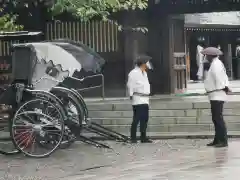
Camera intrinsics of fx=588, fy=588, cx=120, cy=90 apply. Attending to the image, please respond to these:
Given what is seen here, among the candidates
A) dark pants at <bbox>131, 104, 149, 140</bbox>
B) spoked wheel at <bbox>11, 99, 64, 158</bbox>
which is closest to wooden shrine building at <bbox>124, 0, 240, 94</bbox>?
dark pants at <bbox>131, 104, 149, 140</bbox>

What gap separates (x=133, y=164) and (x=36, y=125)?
2.03 metres

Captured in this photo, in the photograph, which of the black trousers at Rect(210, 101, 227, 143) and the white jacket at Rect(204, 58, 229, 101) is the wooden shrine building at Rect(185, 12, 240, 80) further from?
the black trousers at Rect(210, 101, 227, 143)

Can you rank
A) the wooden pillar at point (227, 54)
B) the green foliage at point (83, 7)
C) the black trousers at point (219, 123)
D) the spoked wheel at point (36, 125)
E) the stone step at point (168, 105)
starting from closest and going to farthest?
1. the green foliage at point (83, 7)
2. the spoked wheel at point (36, 125)
3. the black trousers at point (219, 123)
4. the stone step at point (168, 105)
5. the wooden pillar at point (227, 54)

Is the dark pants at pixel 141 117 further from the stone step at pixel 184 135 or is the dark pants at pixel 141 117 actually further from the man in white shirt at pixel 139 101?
the stone step at pixel 184 135

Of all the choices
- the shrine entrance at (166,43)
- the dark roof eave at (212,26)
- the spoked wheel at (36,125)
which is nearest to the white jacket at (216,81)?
the spoked wheel at (36,125)

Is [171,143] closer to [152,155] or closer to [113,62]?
[152,155]

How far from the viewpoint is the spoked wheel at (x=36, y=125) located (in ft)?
34.5

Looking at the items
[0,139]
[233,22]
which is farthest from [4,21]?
[233,22]

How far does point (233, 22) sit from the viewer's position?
104 ft

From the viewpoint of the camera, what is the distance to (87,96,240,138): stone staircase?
14.0m

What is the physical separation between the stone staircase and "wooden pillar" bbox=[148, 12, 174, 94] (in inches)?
159

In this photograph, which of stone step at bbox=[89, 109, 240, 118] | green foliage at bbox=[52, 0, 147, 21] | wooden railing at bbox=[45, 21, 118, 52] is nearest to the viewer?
green foliage at bbox=[52, 0, 147, 21]

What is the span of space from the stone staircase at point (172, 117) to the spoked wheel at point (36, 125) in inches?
A: 141

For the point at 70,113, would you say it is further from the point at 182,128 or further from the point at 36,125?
the point at 182,128
